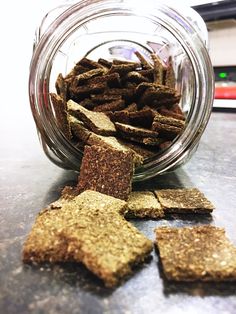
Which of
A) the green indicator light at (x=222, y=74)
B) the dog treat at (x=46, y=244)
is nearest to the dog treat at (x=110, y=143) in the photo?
the dog treat at (x=46, y=244)

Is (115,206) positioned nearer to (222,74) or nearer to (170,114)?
(170,114)

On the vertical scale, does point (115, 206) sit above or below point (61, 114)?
below

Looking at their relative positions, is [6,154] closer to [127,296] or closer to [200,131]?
[200,131]

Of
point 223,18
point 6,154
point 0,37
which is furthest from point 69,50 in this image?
point 0,37

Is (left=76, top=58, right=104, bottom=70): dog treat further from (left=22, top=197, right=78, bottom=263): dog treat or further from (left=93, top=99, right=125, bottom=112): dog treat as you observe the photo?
(left=22, top=197, right=78, bottom=263): dog treat

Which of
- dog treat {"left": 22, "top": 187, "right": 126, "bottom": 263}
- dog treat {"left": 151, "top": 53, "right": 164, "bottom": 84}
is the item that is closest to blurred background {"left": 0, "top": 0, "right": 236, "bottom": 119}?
dog treat {"left": 151, "top": 53, "right": 164, "bottom": 84}

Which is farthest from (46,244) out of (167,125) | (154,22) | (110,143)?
(154,22)

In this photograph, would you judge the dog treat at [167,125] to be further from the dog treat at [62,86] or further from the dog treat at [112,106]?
the dog treat at [62,86]
